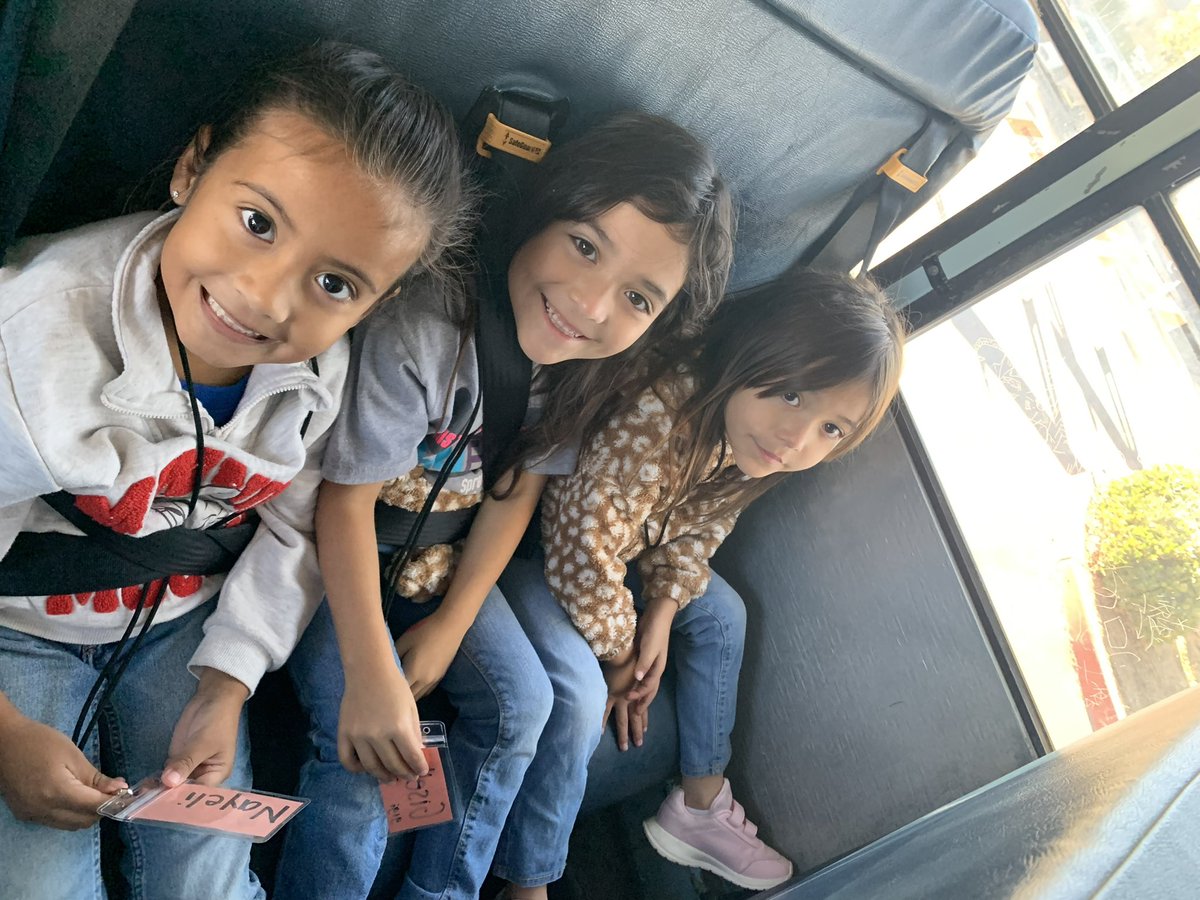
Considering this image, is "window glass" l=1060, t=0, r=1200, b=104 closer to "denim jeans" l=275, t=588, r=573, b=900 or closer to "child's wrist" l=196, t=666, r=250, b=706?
"denim jeans" l=275, t=588, r=573, b=900

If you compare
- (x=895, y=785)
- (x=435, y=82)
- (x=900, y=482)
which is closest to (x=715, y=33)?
(x=435, y=82)

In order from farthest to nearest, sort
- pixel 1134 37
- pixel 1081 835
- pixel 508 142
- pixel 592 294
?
pixel 1134 37, pixel 592 294, pixel 508 142, pixel 1081 835

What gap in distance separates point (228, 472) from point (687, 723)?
3.32ft

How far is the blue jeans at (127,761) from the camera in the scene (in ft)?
2.82

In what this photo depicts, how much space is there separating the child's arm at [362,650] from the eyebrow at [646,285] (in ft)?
1.41

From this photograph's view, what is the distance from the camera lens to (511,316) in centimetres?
113

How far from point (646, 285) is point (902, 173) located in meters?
0.40

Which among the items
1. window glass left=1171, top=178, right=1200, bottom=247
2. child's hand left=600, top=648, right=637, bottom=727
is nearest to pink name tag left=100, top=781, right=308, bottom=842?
child's hand left=600, top=648, right=637, bottom=727

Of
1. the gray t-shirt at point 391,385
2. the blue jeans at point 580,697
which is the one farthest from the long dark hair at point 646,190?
the blue jeans at point 580,697

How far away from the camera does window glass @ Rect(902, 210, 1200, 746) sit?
3.90 feet

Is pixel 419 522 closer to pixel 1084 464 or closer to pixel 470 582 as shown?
pixel 470 582

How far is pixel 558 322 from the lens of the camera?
42.7 inches

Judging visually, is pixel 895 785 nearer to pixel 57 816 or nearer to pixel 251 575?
pixel 251 575

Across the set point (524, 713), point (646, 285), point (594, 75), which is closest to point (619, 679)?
point (524, 713)
